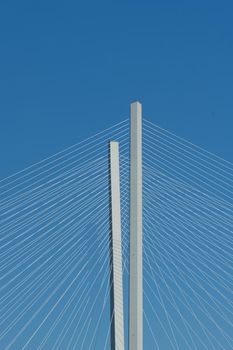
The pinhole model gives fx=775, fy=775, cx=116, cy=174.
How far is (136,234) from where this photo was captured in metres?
9.12

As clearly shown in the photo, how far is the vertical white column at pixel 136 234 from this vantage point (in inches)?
343

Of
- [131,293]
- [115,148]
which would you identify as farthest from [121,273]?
[115,148]

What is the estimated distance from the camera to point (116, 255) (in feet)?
32.9

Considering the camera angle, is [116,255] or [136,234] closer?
[136,234]

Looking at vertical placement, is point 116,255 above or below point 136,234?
above

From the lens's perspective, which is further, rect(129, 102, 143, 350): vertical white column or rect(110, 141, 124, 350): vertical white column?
rect(110, 141, 124, 350): vertical white column

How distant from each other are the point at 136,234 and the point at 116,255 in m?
1.00

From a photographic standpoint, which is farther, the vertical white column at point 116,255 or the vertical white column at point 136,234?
the vertical white column at point 116,255

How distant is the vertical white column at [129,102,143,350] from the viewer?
28.6 ft

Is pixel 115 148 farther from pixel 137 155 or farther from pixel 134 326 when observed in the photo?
pixel 134 326

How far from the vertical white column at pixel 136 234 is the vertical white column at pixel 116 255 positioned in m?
0.80

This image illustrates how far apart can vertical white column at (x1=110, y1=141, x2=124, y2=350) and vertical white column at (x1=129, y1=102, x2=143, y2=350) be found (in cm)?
80

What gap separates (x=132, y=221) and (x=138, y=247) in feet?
1.09

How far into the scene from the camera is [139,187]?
9328 millimetres
